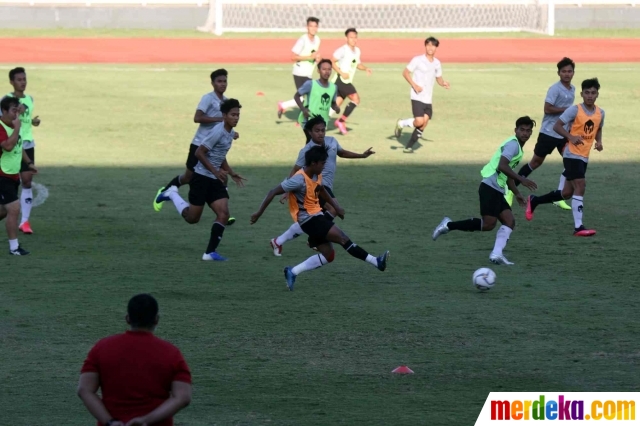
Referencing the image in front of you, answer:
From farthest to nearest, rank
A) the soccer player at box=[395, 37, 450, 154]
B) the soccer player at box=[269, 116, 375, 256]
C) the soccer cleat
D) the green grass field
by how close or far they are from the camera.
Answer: the soccer player at box=[395, 37, 450, 154] < the soccer cleat < the soccer player at box=[269, 116, 375, 256] < the green grass field

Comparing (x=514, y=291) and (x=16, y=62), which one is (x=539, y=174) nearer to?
(x=514, y=291)

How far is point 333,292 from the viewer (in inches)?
455

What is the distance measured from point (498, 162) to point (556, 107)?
13.4 feet

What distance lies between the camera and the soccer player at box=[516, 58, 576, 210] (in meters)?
16.2

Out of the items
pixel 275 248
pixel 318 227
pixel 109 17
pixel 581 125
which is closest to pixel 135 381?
pixel 318 227

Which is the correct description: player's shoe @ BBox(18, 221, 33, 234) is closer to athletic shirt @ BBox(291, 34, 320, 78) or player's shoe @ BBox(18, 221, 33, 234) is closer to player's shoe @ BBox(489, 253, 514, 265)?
player's shoe @ BBox(489, 253, 514, 265)

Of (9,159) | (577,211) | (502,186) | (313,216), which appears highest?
(9,159)

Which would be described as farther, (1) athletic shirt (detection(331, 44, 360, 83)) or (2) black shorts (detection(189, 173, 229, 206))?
(1) athletic shirt (detection(331, 44, 360, 83))

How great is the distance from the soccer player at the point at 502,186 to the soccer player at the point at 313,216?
1851 millimetres

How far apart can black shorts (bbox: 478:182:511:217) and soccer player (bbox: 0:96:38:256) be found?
18.6 feet

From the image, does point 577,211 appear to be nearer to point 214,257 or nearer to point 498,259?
point 498,259

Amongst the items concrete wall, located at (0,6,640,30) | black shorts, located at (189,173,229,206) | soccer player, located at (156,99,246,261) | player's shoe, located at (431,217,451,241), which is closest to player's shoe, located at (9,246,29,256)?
soccer player, located at (156,99,246,261)

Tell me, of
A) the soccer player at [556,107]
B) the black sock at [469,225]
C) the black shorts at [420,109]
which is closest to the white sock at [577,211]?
the soccer player at [556,107]

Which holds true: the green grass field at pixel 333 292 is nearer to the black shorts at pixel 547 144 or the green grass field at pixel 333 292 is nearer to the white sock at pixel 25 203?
the white sock at pixel 25 203
